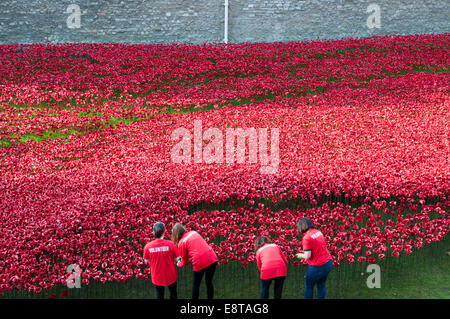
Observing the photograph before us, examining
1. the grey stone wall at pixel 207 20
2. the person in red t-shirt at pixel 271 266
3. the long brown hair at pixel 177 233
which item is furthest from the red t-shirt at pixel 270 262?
the grey stone wall at pixel 207 20

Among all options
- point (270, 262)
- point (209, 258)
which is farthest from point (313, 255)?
point (209, 258)

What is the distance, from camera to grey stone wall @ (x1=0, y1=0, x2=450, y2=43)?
2422 centimetres

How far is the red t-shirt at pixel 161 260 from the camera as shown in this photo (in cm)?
559

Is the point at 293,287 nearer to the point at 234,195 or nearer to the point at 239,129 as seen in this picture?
the point at 234,195

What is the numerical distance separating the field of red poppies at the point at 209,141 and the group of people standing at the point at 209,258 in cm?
102

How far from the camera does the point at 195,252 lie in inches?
225

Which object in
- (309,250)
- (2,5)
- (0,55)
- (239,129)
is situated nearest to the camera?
(309,250)

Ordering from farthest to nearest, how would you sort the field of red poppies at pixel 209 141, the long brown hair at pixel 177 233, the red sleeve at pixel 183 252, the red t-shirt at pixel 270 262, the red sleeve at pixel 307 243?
1. the field of red poppies at pixel 209 141
2. the long brown hair at pixel 177 233
3. the red sleeve at pixel 183 252
4. the red sleeve at pixel 307 243
5. the red t-shirt at pixel 270 262

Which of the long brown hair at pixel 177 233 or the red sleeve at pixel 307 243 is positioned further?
the long brown hair at pixel 177 233

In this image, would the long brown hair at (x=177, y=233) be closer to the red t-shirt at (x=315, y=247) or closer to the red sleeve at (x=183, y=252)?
the red sleeve at (x=183, y=252)

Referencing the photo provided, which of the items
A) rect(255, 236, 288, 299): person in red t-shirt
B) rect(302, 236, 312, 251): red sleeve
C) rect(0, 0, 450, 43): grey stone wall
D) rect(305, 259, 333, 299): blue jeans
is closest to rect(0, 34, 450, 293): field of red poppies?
rect(305, 259, 333, 299): blue jeans

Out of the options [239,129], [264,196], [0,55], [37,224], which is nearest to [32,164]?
[37,224]

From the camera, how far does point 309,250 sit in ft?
18.5
